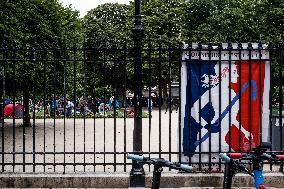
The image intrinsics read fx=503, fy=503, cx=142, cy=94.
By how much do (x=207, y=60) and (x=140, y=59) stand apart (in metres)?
1.33

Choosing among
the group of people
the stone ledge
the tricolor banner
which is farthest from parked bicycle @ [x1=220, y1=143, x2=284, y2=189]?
the tricolor banner

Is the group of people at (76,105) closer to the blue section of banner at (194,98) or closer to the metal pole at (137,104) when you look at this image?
the metal pole at (137,104)

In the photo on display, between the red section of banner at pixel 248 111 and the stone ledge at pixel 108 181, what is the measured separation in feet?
2.73

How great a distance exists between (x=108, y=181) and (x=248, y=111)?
3.00 m

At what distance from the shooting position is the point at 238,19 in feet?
148

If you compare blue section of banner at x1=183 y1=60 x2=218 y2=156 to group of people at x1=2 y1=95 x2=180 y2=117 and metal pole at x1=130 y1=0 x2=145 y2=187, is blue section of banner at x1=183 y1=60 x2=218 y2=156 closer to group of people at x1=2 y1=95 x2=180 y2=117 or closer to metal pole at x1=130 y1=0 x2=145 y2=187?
group of people at x1=2 y1=95 x2=180 y2=117

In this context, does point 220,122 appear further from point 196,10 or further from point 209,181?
point 196,10

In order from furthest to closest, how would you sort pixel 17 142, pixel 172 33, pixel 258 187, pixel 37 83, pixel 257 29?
pixel 172 33, pixel 257 29, pixel 37 83, pixel 17 142, pixel 258 187

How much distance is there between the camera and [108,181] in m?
8.93

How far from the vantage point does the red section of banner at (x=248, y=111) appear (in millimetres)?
9508

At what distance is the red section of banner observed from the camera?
9.51m

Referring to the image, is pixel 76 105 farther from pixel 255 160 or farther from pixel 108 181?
pixel 255 160

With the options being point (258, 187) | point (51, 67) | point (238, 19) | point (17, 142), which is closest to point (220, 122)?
point (258, 187)

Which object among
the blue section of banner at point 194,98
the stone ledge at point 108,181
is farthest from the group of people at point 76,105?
the stone ledge at point 108,181
